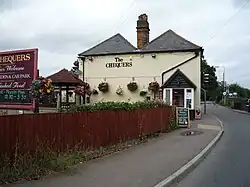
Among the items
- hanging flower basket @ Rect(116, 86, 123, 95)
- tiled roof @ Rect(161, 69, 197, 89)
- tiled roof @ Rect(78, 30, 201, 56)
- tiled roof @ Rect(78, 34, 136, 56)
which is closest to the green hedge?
tiled roof @ Rect(161, 69, 197, 89)

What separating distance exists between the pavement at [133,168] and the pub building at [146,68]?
1797 centimetres

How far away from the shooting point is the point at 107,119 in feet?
41.3

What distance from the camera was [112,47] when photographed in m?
36.2

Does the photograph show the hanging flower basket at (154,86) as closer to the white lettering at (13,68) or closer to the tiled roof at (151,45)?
the tiled roof at (151,45)

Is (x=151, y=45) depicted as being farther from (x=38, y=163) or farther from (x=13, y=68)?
(x=38, y=163)

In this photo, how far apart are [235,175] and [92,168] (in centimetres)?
335

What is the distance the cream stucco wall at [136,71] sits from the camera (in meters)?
32.4

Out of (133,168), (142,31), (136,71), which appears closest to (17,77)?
(133,168)

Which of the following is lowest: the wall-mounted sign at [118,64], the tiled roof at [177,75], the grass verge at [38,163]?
the grass verge at [38,163]

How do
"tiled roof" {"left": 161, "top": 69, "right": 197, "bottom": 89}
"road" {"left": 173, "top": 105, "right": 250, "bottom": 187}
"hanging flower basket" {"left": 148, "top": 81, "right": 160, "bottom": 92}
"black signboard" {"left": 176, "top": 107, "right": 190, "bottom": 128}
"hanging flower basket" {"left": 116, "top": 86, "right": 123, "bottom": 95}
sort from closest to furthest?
"road" {"left": 173, "top": 105, "right": 250, "bottom": 187} → "black signboard" {"left": 176, "top": 107, "right": 190, "bottom": 128} → "tiled roof" {"left": 161, "top": 69, "right": 197, "bottom": 89} → "hanging flower basket" {"left": 148, "top": 81, "right": 160, "bottom": 92} → "hanging flower basket" {"left": 116, "top": 86, "right": 123, "bottom": 95}

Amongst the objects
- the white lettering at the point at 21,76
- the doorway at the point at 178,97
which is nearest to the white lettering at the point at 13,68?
the white lettering at the point at 21,76

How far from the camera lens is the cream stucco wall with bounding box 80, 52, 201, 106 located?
3238cm

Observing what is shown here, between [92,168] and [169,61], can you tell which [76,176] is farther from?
[169,61]

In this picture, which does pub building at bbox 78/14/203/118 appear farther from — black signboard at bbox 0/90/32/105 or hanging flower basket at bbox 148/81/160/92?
black signboard at bbox 0/90/32/105
